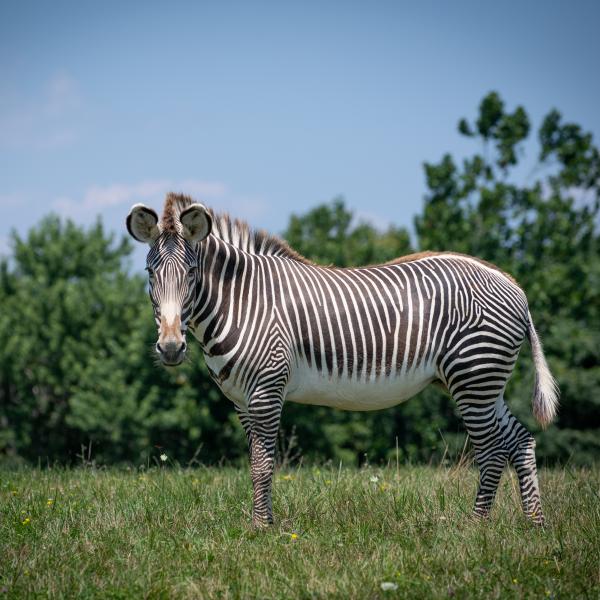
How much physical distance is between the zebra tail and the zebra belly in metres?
1.18

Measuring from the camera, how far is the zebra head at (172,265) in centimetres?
567

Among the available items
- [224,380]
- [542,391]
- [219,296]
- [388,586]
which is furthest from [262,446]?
[542,391]

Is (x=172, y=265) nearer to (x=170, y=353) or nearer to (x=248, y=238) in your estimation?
(x=170, y=353)

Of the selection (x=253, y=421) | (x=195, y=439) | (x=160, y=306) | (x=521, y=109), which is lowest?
(x=195, y=439)

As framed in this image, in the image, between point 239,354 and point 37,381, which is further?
point 37,381

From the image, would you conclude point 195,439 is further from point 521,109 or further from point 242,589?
point 242,589

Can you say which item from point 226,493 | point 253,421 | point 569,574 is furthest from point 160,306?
point 569,574

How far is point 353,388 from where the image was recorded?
21.5ft

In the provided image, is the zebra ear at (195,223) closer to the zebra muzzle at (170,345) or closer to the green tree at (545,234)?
the zebra muzzle at (170,345)

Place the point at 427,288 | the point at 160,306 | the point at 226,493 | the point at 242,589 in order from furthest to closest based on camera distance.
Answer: the point at 226,493, the point at 427,288, the point at 160,306, the point at 242,589

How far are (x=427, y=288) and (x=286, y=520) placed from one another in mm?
2528

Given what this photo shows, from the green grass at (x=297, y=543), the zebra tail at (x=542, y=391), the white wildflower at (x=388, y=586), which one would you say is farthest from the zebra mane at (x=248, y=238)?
the white wildflower at (x=388, y=586)

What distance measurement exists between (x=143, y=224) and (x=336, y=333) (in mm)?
1997

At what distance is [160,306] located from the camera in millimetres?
5820
